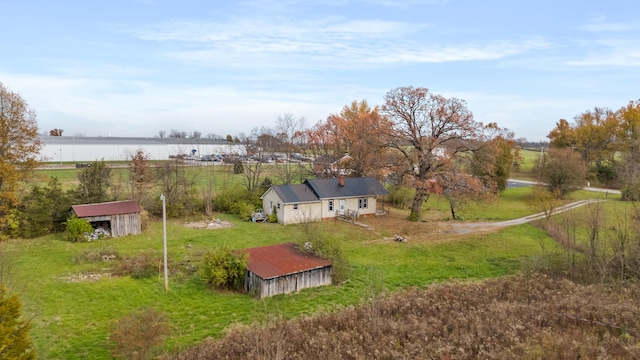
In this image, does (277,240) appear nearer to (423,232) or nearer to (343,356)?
(423,232)

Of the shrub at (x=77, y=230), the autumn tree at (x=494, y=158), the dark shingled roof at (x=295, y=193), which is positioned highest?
the autumn tree at (x=494, y=158)

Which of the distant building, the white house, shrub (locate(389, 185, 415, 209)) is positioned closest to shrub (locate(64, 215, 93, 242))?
the white house

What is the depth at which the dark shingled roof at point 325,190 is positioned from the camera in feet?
99.0

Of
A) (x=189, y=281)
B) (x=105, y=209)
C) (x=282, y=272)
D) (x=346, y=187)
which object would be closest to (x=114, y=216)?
(x=105, y=209)

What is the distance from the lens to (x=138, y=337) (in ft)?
35.4

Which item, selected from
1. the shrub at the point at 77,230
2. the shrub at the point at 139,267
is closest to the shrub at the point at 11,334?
the shrub at the point at 139,267

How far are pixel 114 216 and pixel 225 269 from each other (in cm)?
1207

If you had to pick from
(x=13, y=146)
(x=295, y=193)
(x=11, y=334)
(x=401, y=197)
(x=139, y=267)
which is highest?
(x=13, y=146)

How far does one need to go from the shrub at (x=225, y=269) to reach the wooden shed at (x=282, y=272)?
365mm

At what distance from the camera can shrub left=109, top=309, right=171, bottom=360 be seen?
1073 centimetres

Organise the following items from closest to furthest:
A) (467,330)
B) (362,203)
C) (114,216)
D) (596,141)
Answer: (467,330), (114,216), (362,203), (596,141)

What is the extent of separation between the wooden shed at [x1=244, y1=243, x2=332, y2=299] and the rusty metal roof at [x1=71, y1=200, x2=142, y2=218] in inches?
451

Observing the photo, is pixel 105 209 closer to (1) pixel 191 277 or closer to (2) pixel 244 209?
(2) pixel 244 209

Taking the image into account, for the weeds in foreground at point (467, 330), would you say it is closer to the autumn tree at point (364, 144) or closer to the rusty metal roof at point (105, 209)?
the rusty metal roof at point (105, 209)
